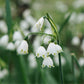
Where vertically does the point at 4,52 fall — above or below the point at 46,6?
below

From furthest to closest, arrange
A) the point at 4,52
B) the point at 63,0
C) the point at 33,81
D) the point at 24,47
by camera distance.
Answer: the point at 63,0 → the point at 4,52 → the point at 33,81 → the point at 24,47

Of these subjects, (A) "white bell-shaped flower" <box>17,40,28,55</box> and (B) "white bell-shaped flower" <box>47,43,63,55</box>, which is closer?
(B) "white bell-shaped flower" <box>47,43,63,55</box>

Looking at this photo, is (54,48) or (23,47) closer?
(54,48)

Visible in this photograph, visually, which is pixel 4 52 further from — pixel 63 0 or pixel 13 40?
pixel 63 0

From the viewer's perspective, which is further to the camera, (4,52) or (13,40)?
(4,52)

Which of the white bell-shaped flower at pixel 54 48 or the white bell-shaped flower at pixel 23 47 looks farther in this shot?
the white bell-shaped flower at pixel 23 47

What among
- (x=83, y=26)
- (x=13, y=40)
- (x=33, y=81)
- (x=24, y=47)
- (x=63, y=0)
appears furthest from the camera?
(x=63, y=0)

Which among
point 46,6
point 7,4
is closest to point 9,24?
point 7,4

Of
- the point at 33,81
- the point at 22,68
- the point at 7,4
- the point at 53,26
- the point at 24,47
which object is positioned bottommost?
the point at 33,81

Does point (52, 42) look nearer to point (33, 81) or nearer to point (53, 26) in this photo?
point (53, 26)
